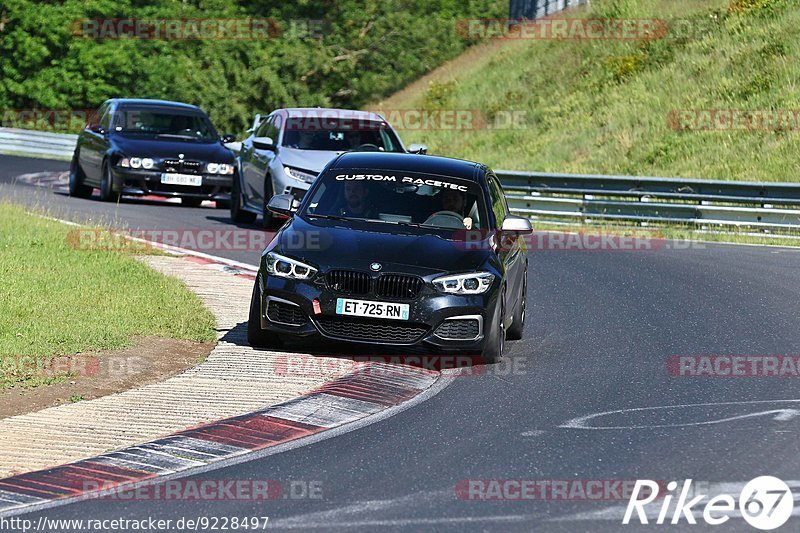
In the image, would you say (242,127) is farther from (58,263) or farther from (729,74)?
(58,263)

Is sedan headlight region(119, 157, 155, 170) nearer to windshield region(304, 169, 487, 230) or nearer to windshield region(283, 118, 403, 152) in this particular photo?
windshield region(283, 118, 403, 152)

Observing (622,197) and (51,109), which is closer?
(622,197)

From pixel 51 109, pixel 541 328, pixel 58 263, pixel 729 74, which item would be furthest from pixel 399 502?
pixel 51 109

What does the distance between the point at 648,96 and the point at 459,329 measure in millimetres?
30924

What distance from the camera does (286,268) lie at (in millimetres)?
10789

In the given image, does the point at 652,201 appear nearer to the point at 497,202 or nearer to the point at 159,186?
the point at 159,186

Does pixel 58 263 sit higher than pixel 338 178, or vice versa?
pixel 338 178

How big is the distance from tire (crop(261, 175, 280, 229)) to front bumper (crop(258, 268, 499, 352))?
32.6 feet

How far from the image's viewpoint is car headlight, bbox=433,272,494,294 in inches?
418

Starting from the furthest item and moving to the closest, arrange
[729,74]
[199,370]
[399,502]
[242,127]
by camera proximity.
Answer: [242,127] → [729,74] → [199,370] → [399,502]

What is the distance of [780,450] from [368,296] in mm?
3669

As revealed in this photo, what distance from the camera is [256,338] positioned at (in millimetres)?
10969
